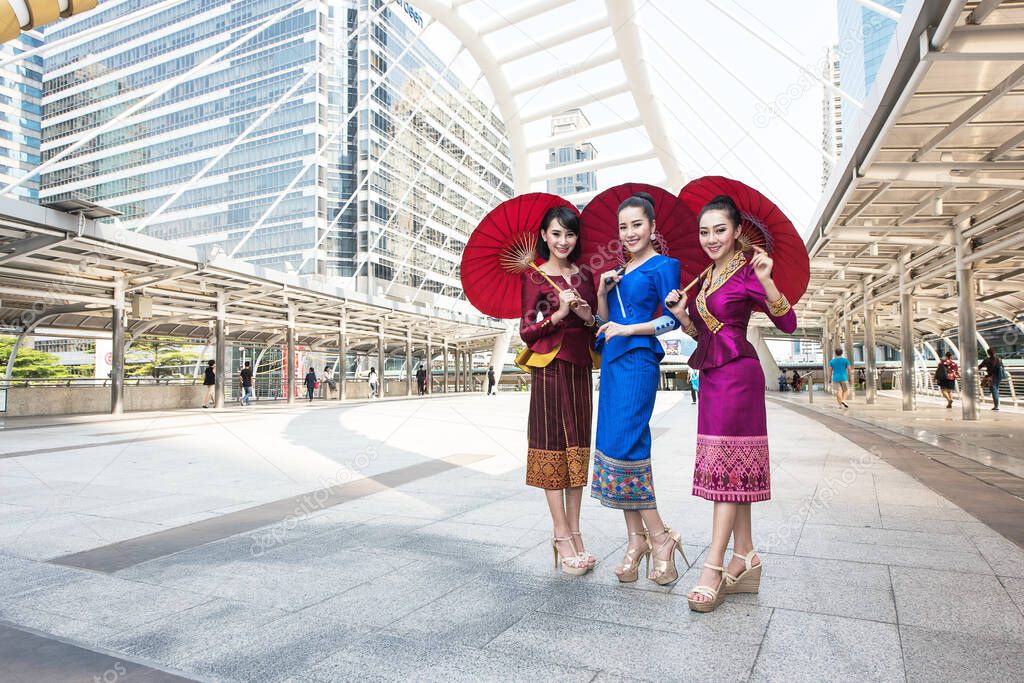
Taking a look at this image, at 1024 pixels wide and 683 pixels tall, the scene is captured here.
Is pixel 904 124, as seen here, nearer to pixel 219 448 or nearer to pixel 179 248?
pixel 219 448

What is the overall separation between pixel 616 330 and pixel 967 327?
1414 cm

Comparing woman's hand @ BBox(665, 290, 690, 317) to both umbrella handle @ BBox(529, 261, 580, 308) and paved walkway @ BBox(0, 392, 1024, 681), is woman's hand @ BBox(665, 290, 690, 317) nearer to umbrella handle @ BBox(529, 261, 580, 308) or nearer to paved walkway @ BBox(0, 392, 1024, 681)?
umbrella handle @ BBox(529, 261, 580, 308)

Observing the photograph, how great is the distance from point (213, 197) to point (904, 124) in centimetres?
7468

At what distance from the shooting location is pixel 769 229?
3.05 metres

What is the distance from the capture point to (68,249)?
1390 cm

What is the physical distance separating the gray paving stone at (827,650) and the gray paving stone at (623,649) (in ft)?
0.28

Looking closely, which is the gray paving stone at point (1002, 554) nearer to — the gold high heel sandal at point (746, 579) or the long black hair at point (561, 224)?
the gold high heel sandal at point (746, 579)

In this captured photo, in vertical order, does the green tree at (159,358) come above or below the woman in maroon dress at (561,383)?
above

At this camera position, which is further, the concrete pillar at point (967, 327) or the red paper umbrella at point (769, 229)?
the concrete pillar at point (967, 327)

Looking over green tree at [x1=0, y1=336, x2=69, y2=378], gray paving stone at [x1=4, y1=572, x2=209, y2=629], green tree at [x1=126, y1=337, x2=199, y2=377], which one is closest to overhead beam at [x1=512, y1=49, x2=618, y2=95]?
gray paving stone at [x1=4, y1=572, x2=209, y2=629]

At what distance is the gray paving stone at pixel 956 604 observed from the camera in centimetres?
242

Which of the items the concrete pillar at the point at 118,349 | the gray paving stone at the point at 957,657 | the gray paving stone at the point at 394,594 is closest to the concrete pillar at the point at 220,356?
the concrete pillar at the point at 118,349

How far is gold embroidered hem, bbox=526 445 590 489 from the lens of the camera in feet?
10.7

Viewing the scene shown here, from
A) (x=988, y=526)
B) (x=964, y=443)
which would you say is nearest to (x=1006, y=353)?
(x=964, y=443)
